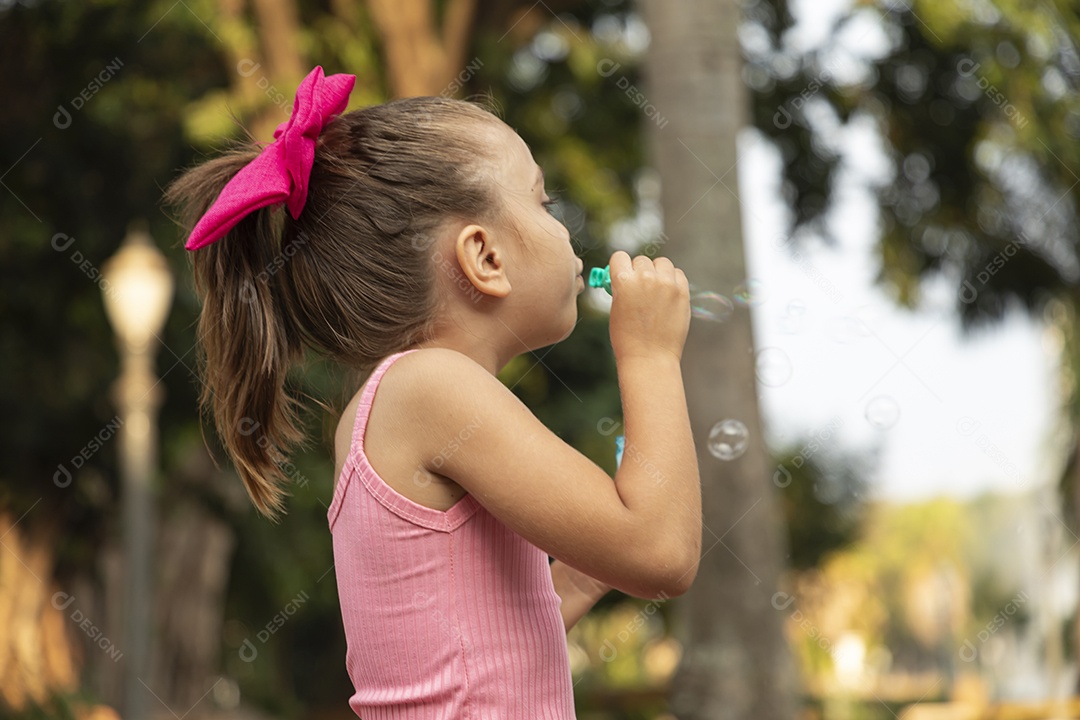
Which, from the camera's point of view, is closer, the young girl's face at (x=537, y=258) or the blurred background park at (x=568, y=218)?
the young girl's face at (x=537, y=258)

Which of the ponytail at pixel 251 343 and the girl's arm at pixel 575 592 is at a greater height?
the ponytail at pixel 251 343

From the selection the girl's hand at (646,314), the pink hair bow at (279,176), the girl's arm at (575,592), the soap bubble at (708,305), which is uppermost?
the pink hair bow at (279,176)

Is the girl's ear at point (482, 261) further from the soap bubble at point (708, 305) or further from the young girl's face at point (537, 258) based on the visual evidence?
the soap bubble at point (708, 305)

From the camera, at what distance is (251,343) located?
178 centimetres

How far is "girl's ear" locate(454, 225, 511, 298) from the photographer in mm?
1610

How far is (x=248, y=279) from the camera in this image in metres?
1.78

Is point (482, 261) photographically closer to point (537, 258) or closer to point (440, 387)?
point (537, 258)

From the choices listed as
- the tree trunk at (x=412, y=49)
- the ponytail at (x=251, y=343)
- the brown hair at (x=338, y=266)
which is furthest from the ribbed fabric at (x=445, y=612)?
the tree trunk at (x=412, y=49)

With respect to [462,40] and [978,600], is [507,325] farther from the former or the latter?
[978,600]

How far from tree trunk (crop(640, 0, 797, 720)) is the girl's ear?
275 cm

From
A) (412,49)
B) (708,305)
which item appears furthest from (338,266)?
(412,49)

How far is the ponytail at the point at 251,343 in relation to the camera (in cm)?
177

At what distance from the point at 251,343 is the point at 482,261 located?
0.38 m

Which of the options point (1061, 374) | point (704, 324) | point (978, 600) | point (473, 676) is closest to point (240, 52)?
→ point (704, 324)
